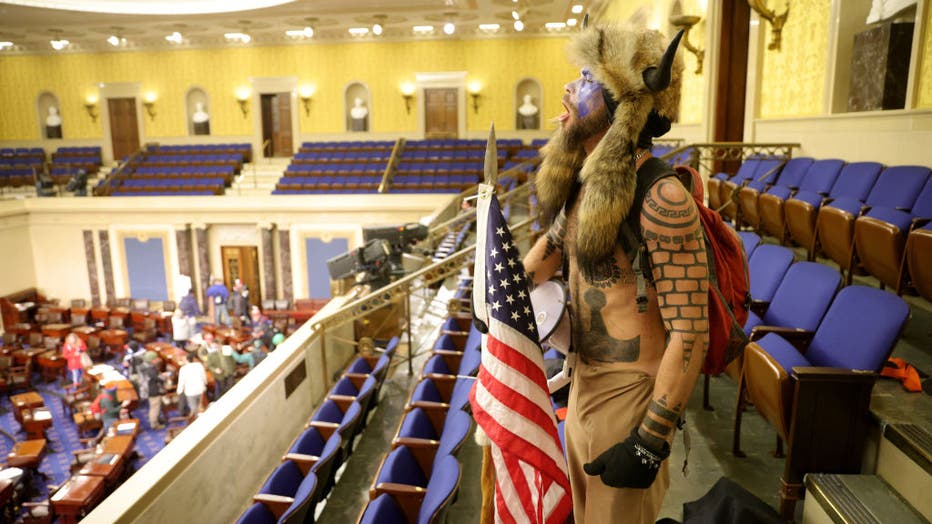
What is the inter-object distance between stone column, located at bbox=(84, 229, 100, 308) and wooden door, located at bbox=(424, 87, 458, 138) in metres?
9.41

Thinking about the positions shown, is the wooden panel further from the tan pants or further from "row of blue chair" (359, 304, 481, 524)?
the tan pants

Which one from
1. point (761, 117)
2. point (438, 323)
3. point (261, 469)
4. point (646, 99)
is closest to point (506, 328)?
point (646, 99)

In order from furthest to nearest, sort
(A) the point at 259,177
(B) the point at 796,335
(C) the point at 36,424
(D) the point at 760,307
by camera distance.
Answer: (A) the point at 259,177
(C) the point at 36,424
(D) the point at 760,307
(B) the point at 796,335

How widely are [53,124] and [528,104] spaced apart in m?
15.4

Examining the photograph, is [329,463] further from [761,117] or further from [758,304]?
[761,117]

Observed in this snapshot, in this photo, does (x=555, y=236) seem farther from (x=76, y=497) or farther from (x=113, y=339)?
(x=113, y=339)

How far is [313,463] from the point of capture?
425 cm

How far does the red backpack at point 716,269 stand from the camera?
142 cm

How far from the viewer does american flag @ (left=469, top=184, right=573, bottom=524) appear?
1.65 metres

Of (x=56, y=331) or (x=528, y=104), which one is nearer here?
Answer: (x=56, y=331)

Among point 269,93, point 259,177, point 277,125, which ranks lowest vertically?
point 259,177

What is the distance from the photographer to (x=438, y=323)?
7566 millimetres

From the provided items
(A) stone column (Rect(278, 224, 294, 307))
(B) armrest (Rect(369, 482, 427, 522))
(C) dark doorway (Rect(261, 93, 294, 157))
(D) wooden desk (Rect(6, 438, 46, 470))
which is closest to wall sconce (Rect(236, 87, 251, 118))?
(C) dark doorway (Rect(261, 93, 294, 157))

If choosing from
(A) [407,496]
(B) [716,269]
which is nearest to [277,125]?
(A) [407,496]
